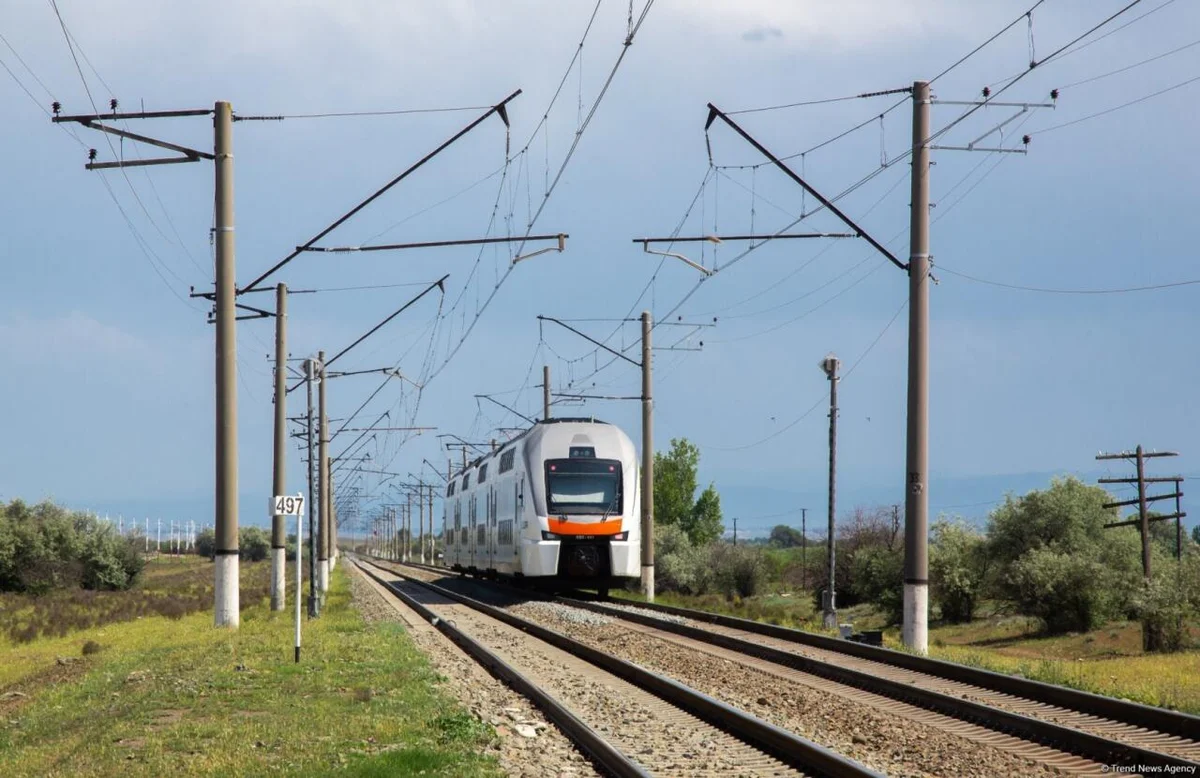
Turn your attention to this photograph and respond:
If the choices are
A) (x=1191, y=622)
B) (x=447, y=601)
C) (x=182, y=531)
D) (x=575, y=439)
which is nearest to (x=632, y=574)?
(x=575, y=439)

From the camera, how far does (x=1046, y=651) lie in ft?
125

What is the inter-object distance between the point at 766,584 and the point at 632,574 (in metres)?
37.8

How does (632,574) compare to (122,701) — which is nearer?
(122,701)

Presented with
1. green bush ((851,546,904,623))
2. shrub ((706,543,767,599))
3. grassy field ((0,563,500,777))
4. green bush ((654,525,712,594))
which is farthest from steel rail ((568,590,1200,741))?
shrub ((706,543,767,599))

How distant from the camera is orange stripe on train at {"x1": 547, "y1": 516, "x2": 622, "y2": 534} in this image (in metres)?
33.6

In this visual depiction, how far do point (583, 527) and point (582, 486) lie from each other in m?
1.03

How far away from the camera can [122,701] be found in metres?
15.8

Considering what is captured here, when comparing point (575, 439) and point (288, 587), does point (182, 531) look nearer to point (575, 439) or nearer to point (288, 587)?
point (288, 587)

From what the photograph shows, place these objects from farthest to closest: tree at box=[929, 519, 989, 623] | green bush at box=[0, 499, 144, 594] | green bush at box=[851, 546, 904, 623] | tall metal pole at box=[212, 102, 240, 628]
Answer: green bush at box=[0, 499, 144, 594] → tree at box=[929, 519, 989, 623] → green bush at box=[851, 546, 904, 623] → tall metal pole at box=[212, 102, 240, 628]

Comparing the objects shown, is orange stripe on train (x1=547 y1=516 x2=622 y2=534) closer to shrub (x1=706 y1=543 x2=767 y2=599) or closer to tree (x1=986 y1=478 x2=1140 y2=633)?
tree (x1=986 y1=478 x2=1140 y2=633)

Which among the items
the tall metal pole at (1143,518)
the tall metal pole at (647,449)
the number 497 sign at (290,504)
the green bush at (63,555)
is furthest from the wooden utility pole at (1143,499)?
the green bush at (63,555)

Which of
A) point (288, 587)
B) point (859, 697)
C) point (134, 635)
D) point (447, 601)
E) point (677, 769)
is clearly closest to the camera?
point (677, 769)

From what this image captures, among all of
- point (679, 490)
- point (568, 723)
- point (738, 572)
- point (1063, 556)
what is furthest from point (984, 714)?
point (679, 490)

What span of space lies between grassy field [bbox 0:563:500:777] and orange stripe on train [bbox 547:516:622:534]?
30.0 ft
